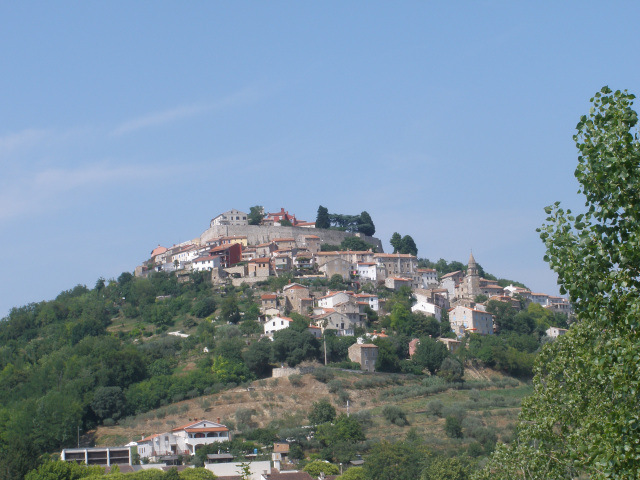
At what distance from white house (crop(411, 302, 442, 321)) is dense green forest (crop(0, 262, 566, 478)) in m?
1.44

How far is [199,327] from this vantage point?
74.5 metres

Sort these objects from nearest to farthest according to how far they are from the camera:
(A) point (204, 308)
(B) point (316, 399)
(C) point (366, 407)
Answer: (C) point (366, 407) < (B) point (316, 399) < (A) point (204, 308)

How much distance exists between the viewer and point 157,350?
70.4m

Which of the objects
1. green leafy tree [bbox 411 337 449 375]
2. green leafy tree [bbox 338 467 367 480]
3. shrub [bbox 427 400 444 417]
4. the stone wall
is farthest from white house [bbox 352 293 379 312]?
green leafy tree [bbox 338 467 367 480]

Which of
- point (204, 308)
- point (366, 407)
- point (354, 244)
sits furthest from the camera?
point (354, 244)

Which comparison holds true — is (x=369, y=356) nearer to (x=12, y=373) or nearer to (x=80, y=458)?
(x=80, y=458)

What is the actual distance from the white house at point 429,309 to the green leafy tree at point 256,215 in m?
28.6

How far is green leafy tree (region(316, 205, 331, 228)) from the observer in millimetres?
105000

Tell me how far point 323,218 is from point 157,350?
3931 cm

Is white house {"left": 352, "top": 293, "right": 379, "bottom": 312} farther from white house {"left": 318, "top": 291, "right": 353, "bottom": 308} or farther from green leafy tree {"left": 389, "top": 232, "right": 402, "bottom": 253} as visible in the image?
green leafy tree {"left": 389, "top": 232, "right": 402, "bottom": 253}

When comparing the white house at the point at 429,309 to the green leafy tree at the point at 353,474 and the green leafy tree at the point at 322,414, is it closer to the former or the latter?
the green leafy tree at the point at 322,414

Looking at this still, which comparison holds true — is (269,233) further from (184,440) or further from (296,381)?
(184,440)

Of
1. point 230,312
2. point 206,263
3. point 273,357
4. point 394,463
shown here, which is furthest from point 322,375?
point 206,263

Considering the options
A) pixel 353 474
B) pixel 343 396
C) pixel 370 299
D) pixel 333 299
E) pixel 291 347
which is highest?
pixel 370 299
